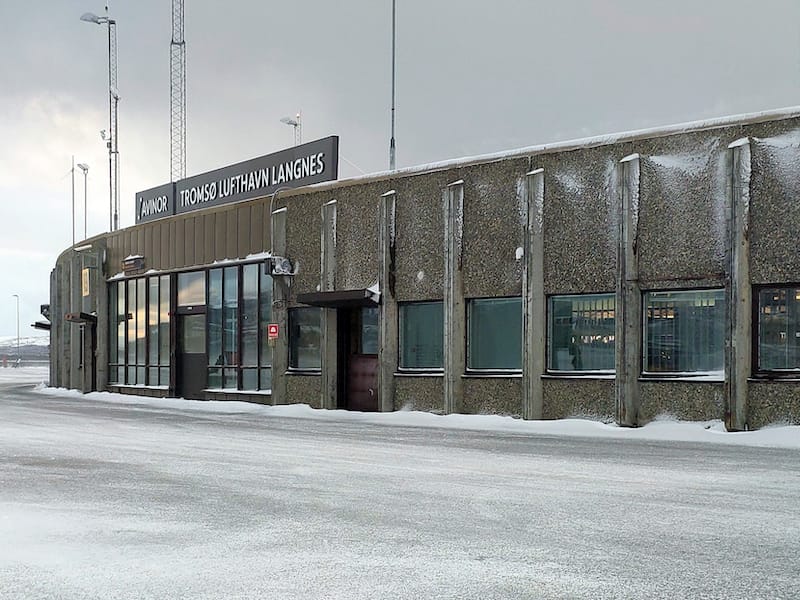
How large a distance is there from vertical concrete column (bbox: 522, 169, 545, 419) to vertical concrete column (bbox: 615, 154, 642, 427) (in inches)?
70.6

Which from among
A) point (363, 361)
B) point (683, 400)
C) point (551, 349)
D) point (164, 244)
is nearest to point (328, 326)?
point (363, 361)

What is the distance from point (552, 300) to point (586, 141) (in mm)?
3389

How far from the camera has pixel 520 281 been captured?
18.8m

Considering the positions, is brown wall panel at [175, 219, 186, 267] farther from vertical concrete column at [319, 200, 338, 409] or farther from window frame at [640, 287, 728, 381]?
window frame at [640, 287, 728, 381]

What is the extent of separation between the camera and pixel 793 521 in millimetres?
7523

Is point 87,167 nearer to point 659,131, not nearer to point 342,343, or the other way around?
point 342,343

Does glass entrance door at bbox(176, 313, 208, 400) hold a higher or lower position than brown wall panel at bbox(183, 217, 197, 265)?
lower

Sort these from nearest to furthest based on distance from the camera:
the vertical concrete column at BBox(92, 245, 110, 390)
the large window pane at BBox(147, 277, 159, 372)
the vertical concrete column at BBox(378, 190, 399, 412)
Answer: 1. the vertical concrete column at BBox(378, 190, 399, 412)
2. the large window pane at BBox(147, 277, 159, 372)
3. the vertical concrete column at BBox(92, 245, 110, 390)

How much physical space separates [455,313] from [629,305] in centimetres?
421

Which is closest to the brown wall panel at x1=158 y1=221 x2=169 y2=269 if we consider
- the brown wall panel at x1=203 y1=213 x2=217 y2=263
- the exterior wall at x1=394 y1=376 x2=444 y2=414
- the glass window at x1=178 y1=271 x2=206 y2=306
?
the glass window at x1=178 y1=271 x2=206 y2=306

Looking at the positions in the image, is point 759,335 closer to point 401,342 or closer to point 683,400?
point 683,400

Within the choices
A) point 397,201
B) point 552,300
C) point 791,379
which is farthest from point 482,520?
point 397,201

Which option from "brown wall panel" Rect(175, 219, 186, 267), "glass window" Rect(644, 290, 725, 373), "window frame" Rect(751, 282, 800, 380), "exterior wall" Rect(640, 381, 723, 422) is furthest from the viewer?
"brown wall panel" Rect(175, 219, 186, 267)

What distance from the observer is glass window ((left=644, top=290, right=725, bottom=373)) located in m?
16.4
